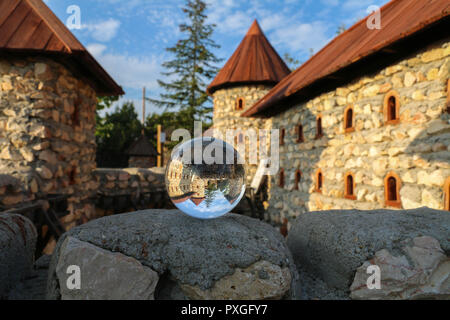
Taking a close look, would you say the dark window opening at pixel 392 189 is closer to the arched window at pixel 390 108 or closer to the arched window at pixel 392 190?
the arched window at pixel 392 190

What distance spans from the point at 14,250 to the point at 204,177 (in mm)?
1507

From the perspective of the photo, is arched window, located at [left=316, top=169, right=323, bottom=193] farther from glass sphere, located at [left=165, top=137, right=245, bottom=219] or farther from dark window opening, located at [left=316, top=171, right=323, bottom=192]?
glass sphere, located at [left=165, top=137, right=245, bottom=219]

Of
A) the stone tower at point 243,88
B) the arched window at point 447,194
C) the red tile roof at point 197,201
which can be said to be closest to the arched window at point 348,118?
the arched window at point 447,194

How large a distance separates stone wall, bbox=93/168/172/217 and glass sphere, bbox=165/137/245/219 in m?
5.83

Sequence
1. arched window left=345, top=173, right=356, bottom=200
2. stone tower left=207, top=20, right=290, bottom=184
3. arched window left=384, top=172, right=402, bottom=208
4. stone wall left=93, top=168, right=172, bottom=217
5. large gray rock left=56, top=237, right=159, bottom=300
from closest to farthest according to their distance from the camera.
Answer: large gray rock left=56, top=237, right=159, bottom=300, arched window left=384, top=172, right=402, bottom=208, arched window left=345, top=173, right=356, bottom=200, stone wall left=93, top=168, right=172, bottom=217, stone tower left=207, top=20, right=290, bottom=184

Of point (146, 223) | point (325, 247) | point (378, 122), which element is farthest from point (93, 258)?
point (378, 122)

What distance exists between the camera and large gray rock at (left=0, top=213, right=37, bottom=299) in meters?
1.80

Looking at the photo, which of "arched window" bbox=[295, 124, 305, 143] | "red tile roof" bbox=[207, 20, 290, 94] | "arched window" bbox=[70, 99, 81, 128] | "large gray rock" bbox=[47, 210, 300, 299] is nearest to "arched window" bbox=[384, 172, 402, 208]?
"arched window" bbox=[295, 124, 305, 143]

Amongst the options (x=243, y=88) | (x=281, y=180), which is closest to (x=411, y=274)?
(x=281, y=180)

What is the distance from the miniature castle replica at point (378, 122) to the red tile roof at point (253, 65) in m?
3.70
